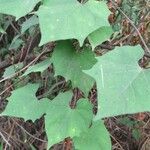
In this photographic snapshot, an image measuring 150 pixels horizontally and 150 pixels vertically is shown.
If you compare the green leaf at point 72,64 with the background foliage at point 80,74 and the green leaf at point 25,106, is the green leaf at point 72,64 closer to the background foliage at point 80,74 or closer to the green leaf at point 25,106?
the background foliage at point 80,74

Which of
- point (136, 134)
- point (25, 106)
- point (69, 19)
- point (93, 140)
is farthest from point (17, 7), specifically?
point (136, 134)

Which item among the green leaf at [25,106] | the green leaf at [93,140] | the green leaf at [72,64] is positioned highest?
the green leaf at [72,64]

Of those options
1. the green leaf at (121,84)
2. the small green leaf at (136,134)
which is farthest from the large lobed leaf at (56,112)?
the small green leaf at (136,134)

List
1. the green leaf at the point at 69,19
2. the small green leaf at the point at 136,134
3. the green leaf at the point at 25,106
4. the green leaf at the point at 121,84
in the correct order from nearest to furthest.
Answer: the green leaf at the point at 121,84
the green leaf at the point at 69,19
the green leaf at the point at 25,106
the small green leaf at the point at 136,134

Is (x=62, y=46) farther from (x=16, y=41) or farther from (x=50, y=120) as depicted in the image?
(x=16, y=41)

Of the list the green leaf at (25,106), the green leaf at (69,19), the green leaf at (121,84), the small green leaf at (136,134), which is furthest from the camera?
the small green leaf at (136,134)

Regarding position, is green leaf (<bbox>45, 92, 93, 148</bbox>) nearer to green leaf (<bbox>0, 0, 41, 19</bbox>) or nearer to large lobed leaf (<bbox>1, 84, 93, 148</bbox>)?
large lobed leaf (<bbox>1, 84, 93, 148</bbox>)

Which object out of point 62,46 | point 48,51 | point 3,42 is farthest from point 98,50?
point 3,42
